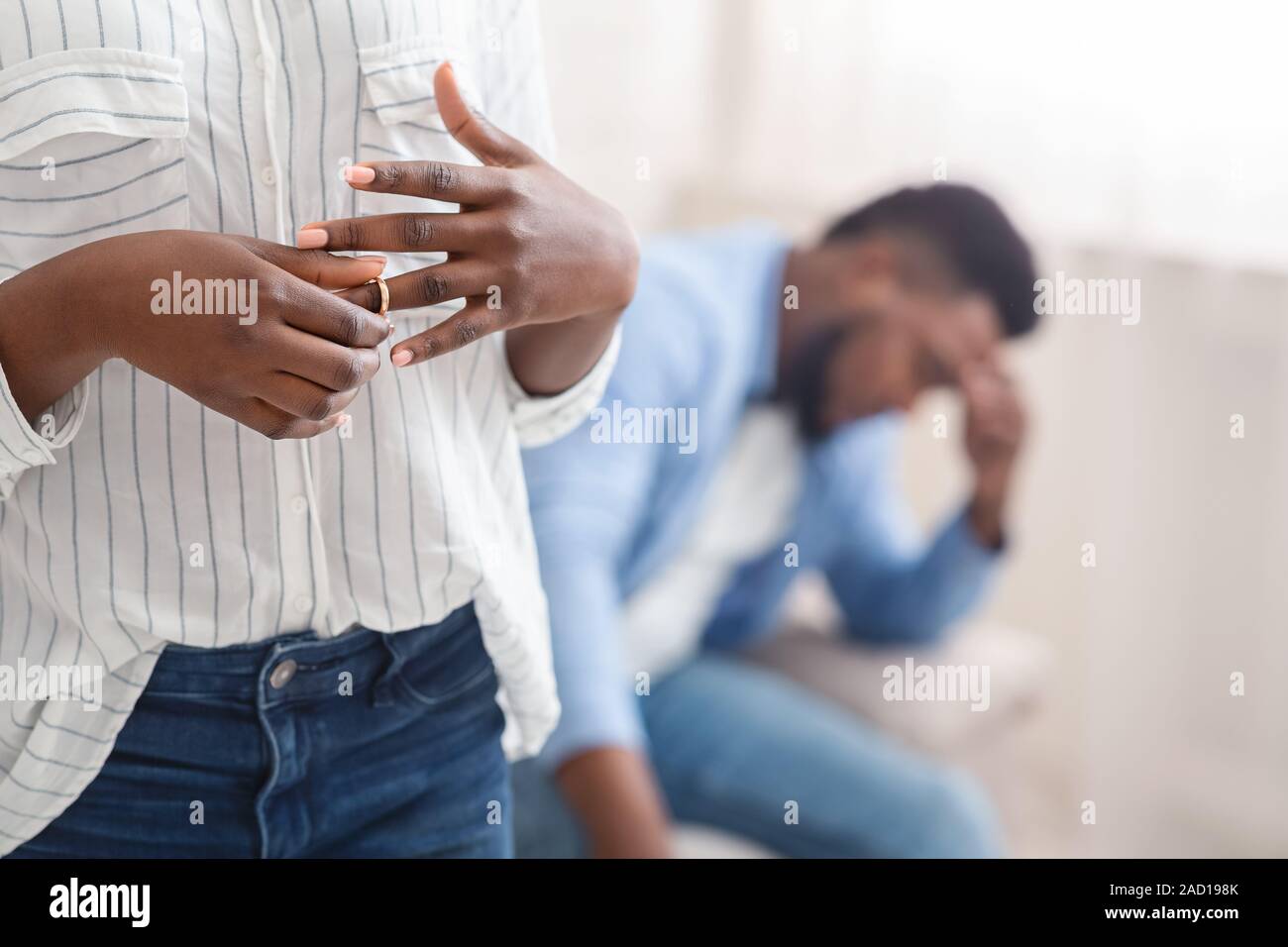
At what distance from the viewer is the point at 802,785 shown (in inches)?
50.6

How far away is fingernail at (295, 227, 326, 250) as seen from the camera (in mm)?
512

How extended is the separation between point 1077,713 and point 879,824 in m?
0.57

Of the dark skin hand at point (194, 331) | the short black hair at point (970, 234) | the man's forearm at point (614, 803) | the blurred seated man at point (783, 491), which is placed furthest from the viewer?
the short black hair at point (970, 234)

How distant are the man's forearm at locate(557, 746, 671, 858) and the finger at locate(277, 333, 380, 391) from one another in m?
0.64

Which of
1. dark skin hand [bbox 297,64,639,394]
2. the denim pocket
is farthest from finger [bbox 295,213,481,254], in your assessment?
the denim pocket

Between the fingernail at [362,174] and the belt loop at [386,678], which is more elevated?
the fingernail at [362,174]

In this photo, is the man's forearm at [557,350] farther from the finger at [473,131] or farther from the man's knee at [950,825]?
the man's knee at [950,825]

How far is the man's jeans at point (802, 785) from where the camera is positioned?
127 centimetres

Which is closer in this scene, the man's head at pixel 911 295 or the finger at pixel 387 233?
the finger at pixel 387 233

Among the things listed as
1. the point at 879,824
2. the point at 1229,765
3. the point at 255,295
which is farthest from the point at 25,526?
the point at 1229,765

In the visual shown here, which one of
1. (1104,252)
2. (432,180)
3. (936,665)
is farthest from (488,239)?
(1104,252)

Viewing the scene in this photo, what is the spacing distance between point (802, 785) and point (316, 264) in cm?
95

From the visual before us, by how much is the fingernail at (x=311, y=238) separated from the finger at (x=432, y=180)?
0.09 feet

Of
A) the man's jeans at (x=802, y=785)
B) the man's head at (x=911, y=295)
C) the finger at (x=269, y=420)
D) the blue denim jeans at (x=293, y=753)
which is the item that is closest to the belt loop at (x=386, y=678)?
the blue denim jeans at (x=293, y=753)
